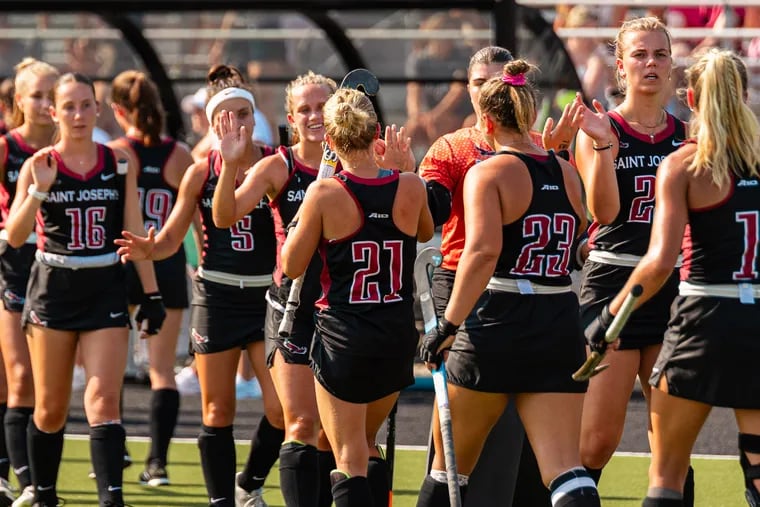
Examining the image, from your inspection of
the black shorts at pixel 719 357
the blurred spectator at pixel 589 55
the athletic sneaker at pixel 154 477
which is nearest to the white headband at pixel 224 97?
the athletic sneaker at pixel 154 477

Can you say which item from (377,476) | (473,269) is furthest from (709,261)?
(377,476)

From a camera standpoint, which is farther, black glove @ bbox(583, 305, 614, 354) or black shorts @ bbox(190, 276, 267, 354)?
black shorts @ bbox(190, 276, 267, 354)

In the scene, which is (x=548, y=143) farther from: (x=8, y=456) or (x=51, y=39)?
(x=51, y=39)

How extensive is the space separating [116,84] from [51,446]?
234cm

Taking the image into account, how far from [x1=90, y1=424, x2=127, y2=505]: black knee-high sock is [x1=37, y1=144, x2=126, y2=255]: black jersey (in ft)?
2.83

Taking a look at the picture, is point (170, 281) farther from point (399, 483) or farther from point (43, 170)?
point (43, 170)

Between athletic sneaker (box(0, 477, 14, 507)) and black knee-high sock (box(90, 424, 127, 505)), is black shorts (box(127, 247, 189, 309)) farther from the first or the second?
black knee-high sock (box(90, 424, 127, 505))

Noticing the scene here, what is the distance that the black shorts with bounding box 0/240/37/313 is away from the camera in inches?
309

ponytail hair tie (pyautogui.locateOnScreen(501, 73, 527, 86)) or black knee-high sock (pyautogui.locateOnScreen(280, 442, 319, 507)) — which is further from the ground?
ponytail hair tie (pyautogui.locateOnScreen(501, 73, 527, 86))

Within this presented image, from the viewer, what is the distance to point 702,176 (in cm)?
519

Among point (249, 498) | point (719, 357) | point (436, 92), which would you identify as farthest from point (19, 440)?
point (436, 92)

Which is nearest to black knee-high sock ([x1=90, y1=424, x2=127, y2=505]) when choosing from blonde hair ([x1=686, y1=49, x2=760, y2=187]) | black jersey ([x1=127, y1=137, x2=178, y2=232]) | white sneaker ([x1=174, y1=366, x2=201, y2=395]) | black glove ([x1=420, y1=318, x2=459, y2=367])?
black glove ([x1=420, y1=318, x2=459, y2=367])

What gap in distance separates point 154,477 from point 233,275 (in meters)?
1.67

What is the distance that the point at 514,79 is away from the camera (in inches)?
217
